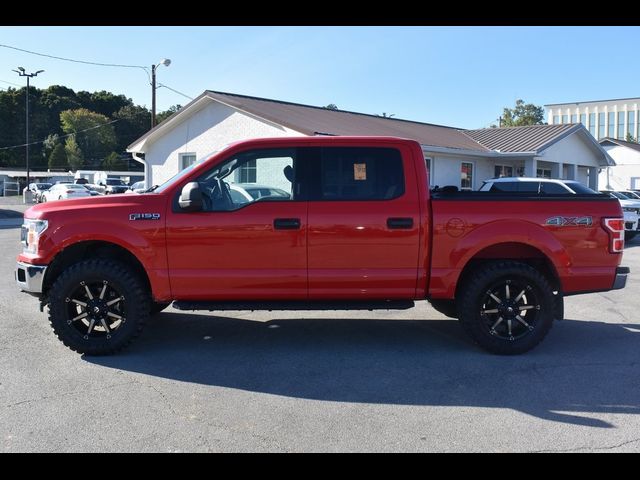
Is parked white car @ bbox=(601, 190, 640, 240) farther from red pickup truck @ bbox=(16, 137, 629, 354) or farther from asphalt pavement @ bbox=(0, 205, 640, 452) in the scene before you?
red pickup truck @ bbox=(16, 137, 629, 354)

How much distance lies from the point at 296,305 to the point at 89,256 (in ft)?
7.05

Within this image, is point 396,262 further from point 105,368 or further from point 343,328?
point 105,368

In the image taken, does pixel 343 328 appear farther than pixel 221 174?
Yes

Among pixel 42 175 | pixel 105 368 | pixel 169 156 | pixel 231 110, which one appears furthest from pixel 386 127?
pixel 42 175

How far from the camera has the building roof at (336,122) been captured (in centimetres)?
1777

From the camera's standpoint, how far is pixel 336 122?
20000 millimetres

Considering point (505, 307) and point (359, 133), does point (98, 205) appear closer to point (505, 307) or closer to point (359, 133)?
point (505, 307)

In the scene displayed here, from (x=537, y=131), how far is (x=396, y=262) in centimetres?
2368

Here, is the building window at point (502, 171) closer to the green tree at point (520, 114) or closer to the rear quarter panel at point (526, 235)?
the rear quarter panel at point (526, 235)

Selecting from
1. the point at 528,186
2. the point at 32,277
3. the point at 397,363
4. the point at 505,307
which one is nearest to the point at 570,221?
the point at 505,307

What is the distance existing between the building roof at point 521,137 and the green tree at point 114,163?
208 feet

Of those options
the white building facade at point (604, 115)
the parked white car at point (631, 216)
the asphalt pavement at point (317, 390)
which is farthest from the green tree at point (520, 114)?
the asphalt pavement at point (317, 390)

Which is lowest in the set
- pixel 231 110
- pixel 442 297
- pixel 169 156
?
pixel 442 297
